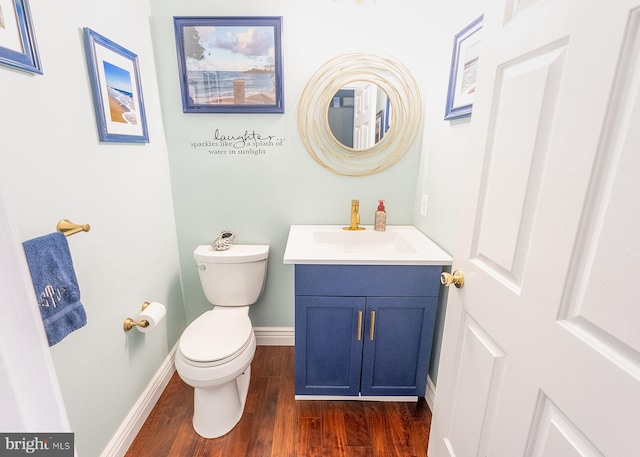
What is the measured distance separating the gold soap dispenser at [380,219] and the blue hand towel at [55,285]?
141 centimetres

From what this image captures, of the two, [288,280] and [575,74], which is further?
[288,280]

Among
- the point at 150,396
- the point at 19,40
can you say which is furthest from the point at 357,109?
the point at 150,396

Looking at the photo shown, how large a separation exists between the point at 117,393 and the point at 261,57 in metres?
1.76

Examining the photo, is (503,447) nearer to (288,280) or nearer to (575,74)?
(575,74)

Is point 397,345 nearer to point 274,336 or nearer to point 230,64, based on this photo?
point 274,336

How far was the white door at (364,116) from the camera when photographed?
174cm

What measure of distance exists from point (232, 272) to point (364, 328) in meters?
0.80

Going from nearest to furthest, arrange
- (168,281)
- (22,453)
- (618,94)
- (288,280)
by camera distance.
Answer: (22,453) < (618,94) < (168,281) < (288,280)

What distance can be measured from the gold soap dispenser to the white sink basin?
0.03m

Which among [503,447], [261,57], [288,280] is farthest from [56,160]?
[503,447]

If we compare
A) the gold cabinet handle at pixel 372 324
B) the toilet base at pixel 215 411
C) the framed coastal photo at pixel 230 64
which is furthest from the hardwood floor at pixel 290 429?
the framed coastal photo at pixel 230 64

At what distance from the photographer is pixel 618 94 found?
1.65 ft

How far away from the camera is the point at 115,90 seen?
4.25ft

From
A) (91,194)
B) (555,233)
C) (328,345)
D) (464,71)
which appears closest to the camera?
(555,233)
